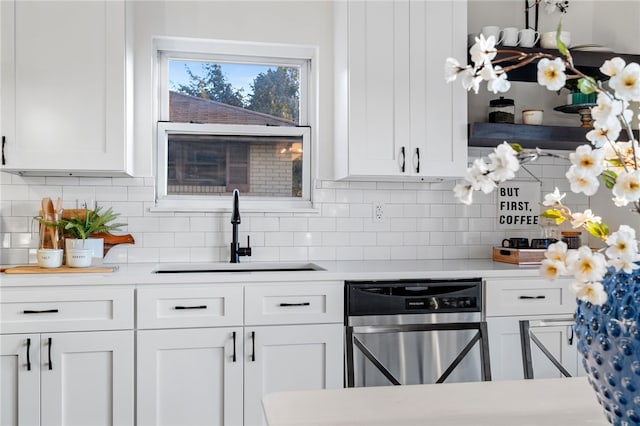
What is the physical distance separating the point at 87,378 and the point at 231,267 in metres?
0.92

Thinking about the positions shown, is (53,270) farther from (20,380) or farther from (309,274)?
(309,274)

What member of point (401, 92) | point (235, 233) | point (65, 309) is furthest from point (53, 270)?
point (401, 92)

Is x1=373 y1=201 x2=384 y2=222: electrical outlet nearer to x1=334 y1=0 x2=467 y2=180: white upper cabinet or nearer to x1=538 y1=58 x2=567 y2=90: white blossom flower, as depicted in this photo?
x1=334 y1=0 x2=467 y2=180: white upper cabinet

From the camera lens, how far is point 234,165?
3287mm

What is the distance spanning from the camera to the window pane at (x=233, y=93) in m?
3.26

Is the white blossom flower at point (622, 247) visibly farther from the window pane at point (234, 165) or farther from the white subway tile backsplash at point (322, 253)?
the window pane at point (234, 165)

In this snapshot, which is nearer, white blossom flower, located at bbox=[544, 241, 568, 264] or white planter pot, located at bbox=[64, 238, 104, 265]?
white blossom flower, located at bbox=[544, 241, 568, 264]

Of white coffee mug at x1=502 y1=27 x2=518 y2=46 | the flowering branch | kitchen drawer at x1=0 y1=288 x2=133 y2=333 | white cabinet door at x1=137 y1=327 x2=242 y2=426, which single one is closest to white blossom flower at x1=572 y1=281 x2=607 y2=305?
the flowering branch

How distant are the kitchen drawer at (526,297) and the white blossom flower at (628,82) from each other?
2.06 m

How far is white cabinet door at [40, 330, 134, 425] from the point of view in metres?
2.38

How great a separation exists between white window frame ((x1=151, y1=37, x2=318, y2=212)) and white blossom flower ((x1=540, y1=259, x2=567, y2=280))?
2.42 metres

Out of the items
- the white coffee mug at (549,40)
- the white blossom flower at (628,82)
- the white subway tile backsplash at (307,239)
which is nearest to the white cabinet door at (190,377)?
the white subway tile backsplash at (307,239)

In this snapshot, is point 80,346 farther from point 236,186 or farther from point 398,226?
point 398,226

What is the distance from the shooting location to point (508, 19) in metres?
3.47
